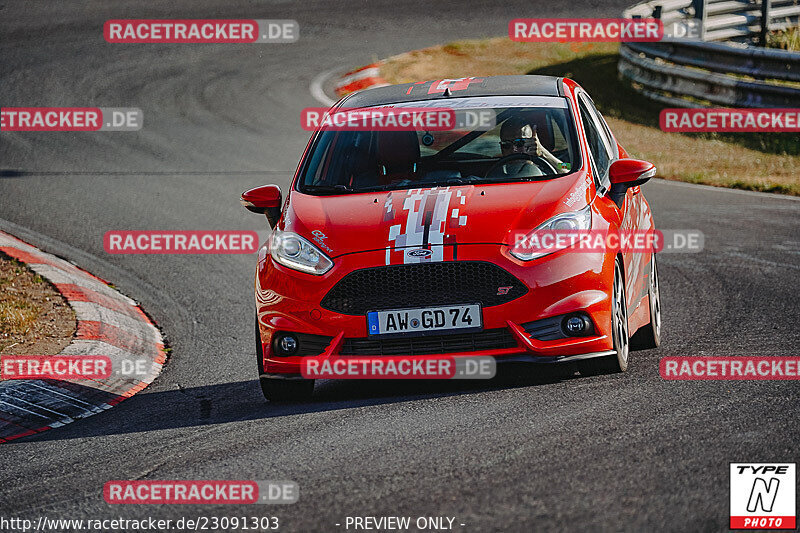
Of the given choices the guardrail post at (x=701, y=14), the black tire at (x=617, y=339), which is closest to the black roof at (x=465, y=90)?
the black tire at (x=617, y=339)

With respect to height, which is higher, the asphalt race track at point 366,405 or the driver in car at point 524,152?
the driver in car at point 524,152

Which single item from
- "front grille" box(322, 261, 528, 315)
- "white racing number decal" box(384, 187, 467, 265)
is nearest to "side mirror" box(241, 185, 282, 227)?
"white racing number decal" box(384, 187, 467, 265)

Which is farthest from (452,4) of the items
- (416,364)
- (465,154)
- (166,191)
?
(416,364)

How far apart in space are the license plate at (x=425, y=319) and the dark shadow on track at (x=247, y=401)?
351 millimetres

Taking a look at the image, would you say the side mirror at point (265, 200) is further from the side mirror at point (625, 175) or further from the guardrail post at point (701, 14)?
the guardrail post at point (701, 14)

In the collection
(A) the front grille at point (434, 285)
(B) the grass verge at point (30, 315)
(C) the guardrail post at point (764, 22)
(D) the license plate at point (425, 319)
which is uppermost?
(C) the guardrail post at point (764, 22)

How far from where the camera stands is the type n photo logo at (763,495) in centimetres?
383

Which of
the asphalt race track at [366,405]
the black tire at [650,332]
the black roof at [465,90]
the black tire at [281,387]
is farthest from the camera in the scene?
the black roof at [465,90]

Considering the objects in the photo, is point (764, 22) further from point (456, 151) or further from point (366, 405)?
point (366, 405)

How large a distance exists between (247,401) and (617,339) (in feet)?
6.80

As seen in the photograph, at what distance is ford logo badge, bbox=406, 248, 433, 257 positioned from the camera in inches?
228

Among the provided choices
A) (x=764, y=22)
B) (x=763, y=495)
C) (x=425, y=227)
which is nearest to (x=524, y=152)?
(x=425, y=227)

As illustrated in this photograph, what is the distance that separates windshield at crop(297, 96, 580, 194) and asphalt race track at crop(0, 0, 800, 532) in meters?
1.21

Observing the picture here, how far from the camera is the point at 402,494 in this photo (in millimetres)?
4246
